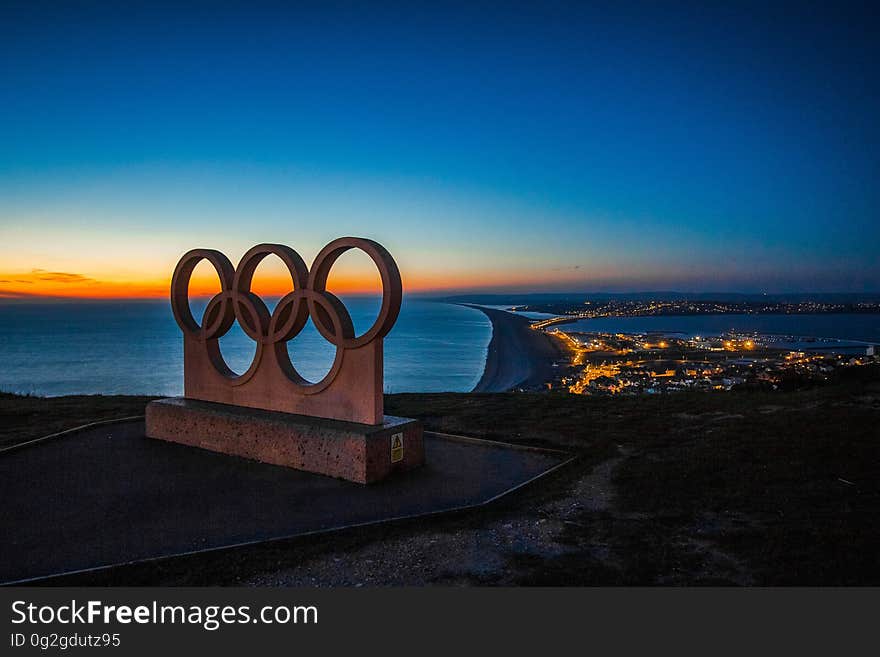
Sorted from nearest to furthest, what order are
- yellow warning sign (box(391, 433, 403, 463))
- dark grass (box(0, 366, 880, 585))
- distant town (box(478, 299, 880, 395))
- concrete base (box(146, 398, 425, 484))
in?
dark grass (box(0, 366, 880, 585))
concrete base (box(146, 398, 425, 484))
yellow warning sign (box(391, 433, 403, 463))
distant town (box(478, 299, 880, 395))

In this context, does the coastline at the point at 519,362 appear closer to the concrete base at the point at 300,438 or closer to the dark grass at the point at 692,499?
the dark grass at the point at 692,499

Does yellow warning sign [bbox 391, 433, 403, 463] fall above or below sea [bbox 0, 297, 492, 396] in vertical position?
above

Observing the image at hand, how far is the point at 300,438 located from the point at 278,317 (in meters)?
1.99

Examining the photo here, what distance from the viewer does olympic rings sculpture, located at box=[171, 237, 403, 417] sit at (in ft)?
25.4

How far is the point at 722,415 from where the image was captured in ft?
35.2

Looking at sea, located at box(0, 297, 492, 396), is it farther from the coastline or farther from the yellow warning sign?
the yellow warning sign

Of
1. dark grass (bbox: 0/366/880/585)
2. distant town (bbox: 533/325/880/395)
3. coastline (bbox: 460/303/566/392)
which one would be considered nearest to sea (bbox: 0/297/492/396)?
coastline (bbox: 460/303/566/392)

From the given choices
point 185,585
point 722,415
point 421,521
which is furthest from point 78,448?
point 722,415

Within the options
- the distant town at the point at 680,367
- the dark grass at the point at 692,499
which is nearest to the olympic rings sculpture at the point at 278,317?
the dark grass at the point at 692,499

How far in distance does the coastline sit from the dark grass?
2085 cm

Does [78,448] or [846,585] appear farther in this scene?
[78,448]

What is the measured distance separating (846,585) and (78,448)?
33.1 feet

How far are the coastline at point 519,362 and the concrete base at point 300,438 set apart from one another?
23.3 m

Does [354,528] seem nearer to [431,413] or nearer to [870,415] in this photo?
[431,413]
